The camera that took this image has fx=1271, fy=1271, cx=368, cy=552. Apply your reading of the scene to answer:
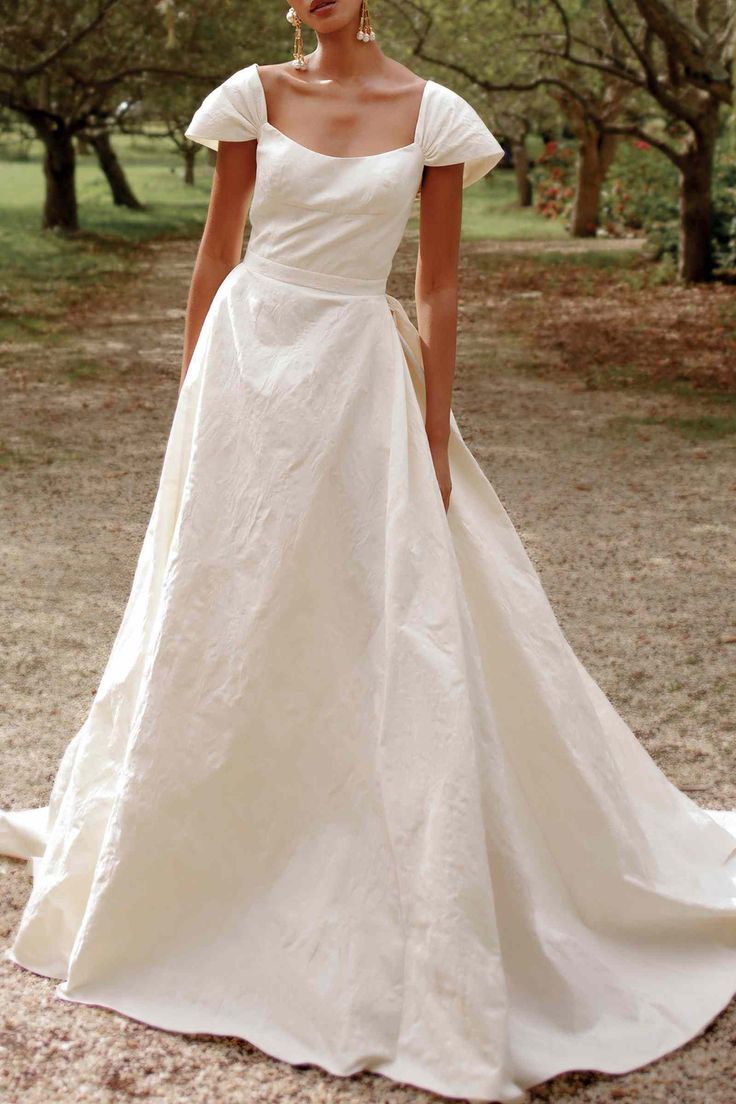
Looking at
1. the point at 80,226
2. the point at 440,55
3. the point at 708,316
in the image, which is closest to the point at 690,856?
the point at 708,316

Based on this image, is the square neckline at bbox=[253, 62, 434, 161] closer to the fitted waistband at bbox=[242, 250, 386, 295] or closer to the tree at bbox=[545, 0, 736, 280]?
the fitted waistband at bbox=[242, 250, 386, 295]

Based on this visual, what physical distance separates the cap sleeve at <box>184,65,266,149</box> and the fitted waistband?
26cm

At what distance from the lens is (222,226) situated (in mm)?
2775

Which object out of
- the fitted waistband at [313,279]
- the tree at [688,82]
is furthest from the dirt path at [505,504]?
the tree at [688,82]

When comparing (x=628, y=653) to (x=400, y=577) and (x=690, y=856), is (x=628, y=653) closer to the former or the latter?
(x=690, y=856)

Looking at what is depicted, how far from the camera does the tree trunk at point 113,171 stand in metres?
25.4

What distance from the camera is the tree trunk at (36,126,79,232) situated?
2070 cm

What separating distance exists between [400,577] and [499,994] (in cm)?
82

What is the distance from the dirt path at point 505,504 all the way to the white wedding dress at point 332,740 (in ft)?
0.28

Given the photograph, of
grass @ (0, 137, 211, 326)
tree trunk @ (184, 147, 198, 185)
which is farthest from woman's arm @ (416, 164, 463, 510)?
tree trunk @ (184, 147, 198, 185)

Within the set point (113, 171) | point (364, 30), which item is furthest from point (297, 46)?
point (113, 171)

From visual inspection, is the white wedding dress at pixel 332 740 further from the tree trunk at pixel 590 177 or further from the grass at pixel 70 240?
the tree trunk at pixel 590 177

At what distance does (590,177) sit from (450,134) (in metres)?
22.0

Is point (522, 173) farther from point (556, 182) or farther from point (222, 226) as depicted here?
point (222, 226)
